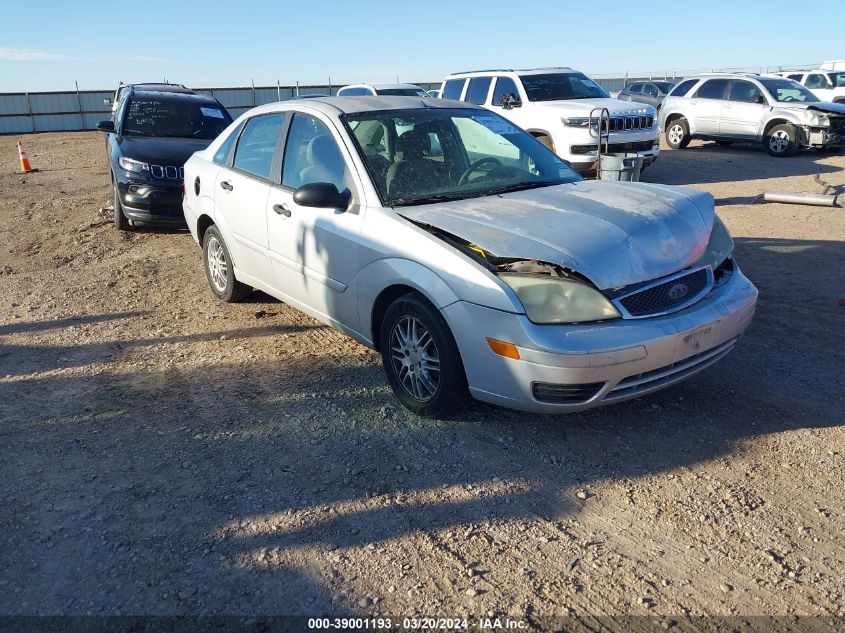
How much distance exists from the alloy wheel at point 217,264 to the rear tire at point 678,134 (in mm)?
14545

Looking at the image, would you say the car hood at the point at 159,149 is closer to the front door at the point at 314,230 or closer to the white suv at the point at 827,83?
the front door at the point at 314,230

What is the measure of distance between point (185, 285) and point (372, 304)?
345cm

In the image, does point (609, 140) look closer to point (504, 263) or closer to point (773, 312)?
point (773, 312)

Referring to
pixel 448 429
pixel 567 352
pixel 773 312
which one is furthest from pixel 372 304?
pixel 773 312

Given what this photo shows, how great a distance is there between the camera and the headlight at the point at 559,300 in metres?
3.54

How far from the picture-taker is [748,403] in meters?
4.25

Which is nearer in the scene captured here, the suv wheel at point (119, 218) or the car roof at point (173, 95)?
the suv wheel at point (119, 218)

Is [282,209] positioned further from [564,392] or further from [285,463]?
[564,392]

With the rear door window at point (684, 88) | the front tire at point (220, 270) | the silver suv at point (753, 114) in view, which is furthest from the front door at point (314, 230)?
the rear door window at point (684, 88)

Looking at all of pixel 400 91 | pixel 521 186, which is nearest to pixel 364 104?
pixel 521 186

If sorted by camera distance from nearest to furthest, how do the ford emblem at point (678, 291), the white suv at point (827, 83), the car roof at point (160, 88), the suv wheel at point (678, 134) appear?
the ford emblem at point (678, 291) → the car roof at point (160, 88) → the suv wheel at point (678, 134) → the white suv at point (827, 83)

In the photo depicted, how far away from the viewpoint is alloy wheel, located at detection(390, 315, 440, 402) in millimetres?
3955

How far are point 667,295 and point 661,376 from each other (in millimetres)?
422

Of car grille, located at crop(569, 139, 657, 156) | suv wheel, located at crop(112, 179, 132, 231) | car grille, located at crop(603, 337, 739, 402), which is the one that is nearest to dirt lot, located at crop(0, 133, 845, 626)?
car grille, located at crop(603, 337, 739, 402)
